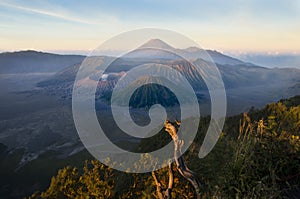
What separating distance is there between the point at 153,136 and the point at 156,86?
87163 mm

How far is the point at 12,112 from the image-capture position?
10750 cm

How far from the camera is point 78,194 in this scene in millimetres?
9961

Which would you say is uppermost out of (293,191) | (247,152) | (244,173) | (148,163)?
(247,152)

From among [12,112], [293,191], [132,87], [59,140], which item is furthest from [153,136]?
[132,87]

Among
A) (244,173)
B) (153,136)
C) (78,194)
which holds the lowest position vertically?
(153,136)

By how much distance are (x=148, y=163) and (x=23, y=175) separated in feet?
134

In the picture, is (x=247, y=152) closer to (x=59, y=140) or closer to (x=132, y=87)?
(x=59, y=140)

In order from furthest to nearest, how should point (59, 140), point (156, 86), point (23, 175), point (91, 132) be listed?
point (156, 86)
point (91, 132)
point (59, 140)
point (23, 175)

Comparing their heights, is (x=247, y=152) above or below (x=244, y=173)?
above

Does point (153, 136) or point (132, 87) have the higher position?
point (153, 136)

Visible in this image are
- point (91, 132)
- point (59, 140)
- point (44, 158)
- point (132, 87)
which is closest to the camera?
point (44, 158)

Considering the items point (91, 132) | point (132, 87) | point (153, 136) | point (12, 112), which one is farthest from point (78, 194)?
point (132, 87)

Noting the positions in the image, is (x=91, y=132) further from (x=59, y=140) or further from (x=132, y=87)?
(x=132, y=87)

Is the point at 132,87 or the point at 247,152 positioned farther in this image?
the point at 132,87
